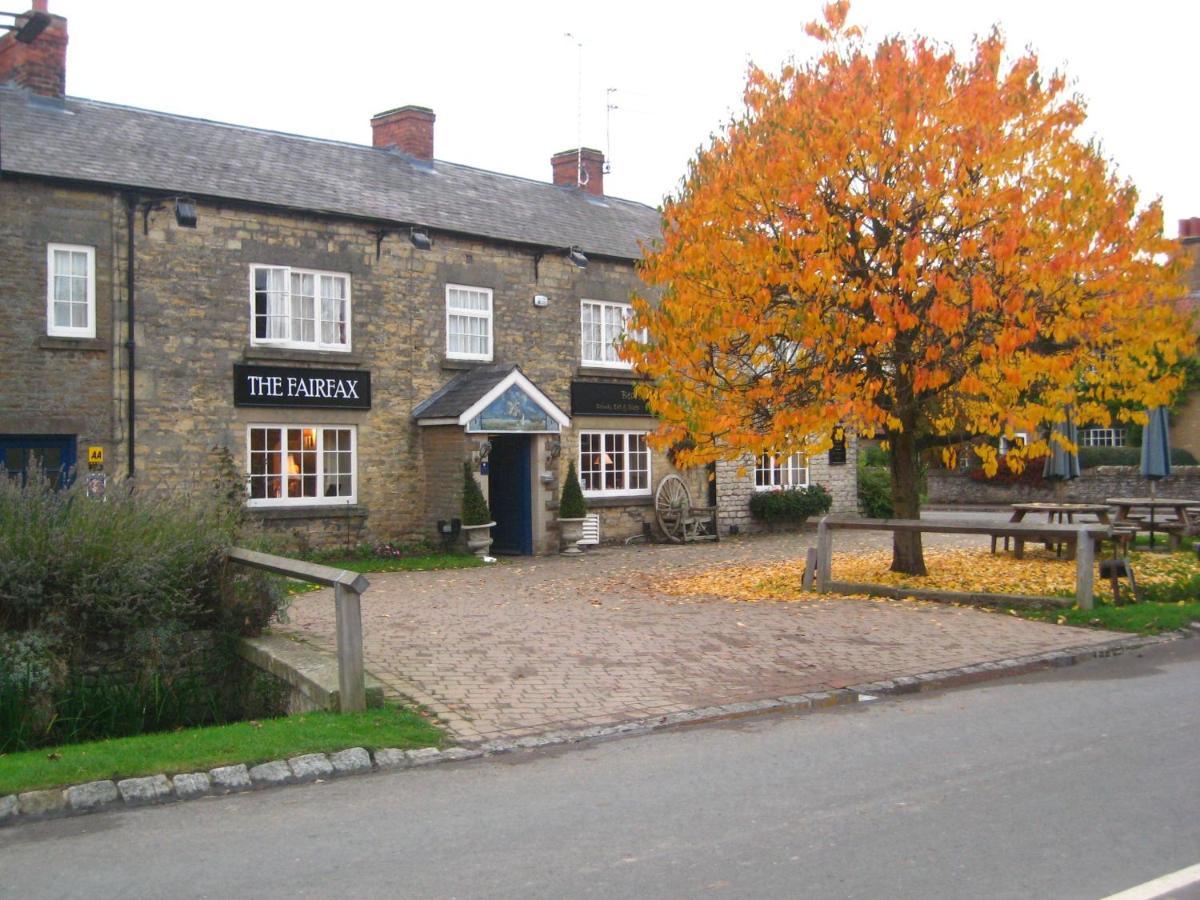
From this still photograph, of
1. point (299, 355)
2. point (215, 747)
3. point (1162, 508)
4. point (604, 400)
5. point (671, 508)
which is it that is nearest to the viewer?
point (215, 747)

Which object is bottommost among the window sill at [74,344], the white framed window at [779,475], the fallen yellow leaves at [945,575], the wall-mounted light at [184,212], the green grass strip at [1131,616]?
the green grass strip at [1131,616]

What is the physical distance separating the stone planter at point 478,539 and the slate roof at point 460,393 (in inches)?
80.8

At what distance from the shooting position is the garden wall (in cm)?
3053

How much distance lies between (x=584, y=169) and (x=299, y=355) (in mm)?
10625

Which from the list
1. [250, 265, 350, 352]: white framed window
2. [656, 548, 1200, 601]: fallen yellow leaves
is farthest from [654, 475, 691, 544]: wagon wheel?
[250, 265, 350, 352]: white framed window

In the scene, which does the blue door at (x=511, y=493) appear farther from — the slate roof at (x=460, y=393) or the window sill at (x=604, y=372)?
the window sill at (x=604, y=372)

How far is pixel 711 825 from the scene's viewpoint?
6.02m

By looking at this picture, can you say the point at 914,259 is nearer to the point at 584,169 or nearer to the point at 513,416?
the point at 513,416

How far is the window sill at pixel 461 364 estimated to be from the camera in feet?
71.1

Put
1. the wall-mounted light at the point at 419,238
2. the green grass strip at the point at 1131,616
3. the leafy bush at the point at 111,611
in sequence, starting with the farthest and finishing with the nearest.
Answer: the wall-mounted light at the point at 419,238 → the green grass strip at the point at 1131,616 → the leafy bush at the point at 111,611

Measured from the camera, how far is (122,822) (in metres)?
6.35

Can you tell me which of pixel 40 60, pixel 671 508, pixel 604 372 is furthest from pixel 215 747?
pixel 671 508

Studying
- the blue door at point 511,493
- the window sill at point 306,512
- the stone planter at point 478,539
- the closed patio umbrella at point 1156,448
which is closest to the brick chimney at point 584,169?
the blue door at point 511,493

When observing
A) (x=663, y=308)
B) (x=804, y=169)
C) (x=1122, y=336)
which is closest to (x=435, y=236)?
(x=663, y=308)
